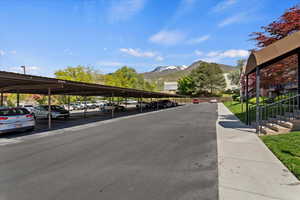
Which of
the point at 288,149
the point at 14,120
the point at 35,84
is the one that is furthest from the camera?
the point at 35,84

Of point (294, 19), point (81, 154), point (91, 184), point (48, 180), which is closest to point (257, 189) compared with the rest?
point (91, 184)

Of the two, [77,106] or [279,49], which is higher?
[279,49]

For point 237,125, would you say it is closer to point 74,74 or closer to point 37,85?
point 37,85

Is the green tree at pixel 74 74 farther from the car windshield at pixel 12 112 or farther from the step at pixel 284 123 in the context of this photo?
the step at pixel 284 123

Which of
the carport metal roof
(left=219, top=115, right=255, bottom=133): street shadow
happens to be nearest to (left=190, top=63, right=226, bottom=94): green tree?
(left=219, top=115, right=255, bottom=133): street shadow

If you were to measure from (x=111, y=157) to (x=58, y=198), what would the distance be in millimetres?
2042

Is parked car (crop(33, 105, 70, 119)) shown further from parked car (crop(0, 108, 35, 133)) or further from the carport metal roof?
parked car (crop(0, 108, 35, 133))

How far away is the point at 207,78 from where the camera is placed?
184ft

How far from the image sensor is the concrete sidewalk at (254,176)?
9.06 feet

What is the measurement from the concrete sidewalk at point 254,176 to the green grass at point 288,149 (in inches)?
5.3

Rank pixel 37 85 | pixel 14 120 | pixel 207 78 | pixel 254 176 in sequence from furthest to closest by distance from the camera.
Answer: pixel 207 78 → pixel 37 85 → pixel 14 120 → pixel 254 176

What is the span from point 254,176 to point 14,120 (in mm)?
9700

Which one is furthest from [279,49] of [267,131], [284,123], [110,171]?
[110,171]

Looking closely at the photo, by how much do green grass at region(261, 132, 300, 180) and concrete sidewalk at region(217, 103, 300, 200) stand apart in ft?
0.44
